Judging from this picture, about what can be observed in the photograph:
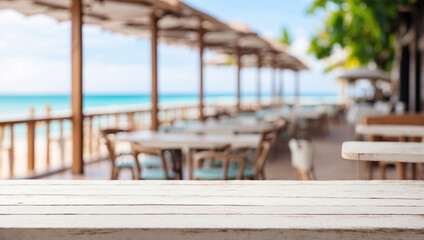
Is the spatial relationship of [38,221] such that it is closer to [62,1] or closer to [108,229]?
[108,229]

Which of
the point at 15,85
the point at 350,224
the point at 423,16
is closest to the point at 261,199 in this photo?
the point at 350,224

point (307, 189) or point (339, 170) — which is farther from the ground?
point (307, 189)

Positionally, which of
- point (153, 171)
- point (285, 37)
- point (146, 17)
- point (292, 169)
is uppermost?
point (285, 37)

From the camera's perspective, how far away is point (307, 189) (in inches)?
77.3

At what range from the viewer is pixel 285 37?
26875 mm

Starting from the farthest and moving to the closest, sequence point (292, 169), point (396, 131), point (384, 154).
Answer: point (292, 169) → point (396, 131) → point (384, 154)

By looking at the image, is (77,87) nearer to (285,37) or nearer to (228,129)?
(228,129)

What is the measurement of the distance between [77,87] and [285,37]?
2208 cm

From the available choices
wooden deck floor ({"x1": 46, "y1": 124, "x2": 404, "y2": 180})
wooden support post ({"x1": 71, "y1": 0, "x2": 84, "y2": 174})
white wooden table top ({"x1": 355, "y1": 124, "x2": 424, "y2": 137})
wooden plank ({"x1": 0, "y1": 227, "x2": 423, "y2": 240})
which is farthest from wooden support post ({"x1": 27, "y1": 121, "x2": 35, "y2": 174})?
wooden plank ({"x1": 0, "y1": 227, "x2": 423, "y2": 240})

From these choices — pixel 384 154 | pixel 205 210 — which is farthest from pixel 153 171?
pixel 205 210

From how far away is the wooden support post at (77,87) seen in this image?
5.84m

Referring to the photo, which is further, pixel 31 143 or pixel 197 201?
pixel 31 143

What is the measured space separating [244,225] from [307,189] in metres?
0.60

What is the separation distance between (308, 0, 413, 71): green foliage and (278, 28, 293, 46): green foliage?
36.8 feet
